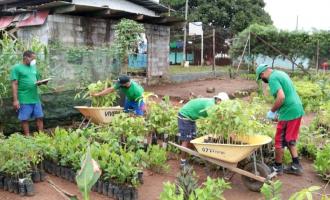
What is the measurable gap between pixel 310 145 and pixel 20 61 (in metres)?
5.29

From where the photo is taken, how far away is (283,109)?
549cm

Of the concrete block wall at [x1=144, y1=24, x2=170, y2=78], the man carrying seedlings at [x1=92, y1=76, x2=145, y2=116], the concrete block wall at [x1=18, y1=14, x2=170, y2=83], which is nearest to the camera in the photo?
the man carrying seedlings at [x1=92, y1=76, x2=145, y2=116]

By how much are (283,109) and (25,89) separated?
419cm

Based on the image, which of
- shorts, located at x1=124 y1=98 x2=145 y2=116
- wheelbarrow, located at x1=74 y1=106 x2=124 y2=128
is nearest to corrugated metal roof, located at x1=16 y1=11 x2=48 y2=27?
wheelbarrow, located at x1=74 y1=106 x2=124 y2=128

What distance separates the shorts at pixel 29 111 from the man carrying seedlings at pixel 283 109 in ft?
12.5

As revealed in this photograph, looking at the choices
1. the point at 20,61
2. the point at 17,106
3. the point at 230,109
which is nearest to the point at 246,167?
the point at 230,109

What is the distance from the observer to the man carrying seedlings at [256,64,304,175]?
531cm

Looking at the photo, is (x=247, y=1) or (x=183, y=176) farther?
(x=247, y=1)

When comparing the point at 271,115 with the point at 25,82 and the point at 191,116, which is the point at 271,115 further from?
the point at 25,82

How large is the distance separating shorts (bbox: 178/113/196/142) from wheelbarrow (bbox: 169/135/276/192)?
26.1 inches

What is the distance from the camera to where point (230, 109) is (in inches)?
189

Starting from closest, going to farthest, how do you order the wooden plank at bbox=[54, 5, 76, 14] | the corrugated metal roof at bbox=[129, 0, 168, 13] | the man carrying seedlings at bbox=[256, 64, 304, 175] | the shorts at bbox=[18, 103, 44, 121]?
the man carrying seedlings at bbox=[256, 64, 304, 175] < the shorts at bbox=[18, 103, 44, 121] < the wooden plank at bbox=[54, 5, 76, 14] < the corrugated metal roof at bbox=[129, 0, 168, 13]

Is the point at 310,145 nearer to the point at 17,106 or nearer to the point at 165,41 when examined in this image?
the point at 17,106

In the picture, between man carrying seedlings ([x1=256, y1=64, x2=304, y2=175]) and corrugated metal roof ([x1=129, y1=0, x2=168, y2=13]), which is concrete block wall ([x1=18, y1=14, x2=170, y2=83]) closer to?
corrugated metal roof ([x1=129, y1=0, x2=168, y2=13])
